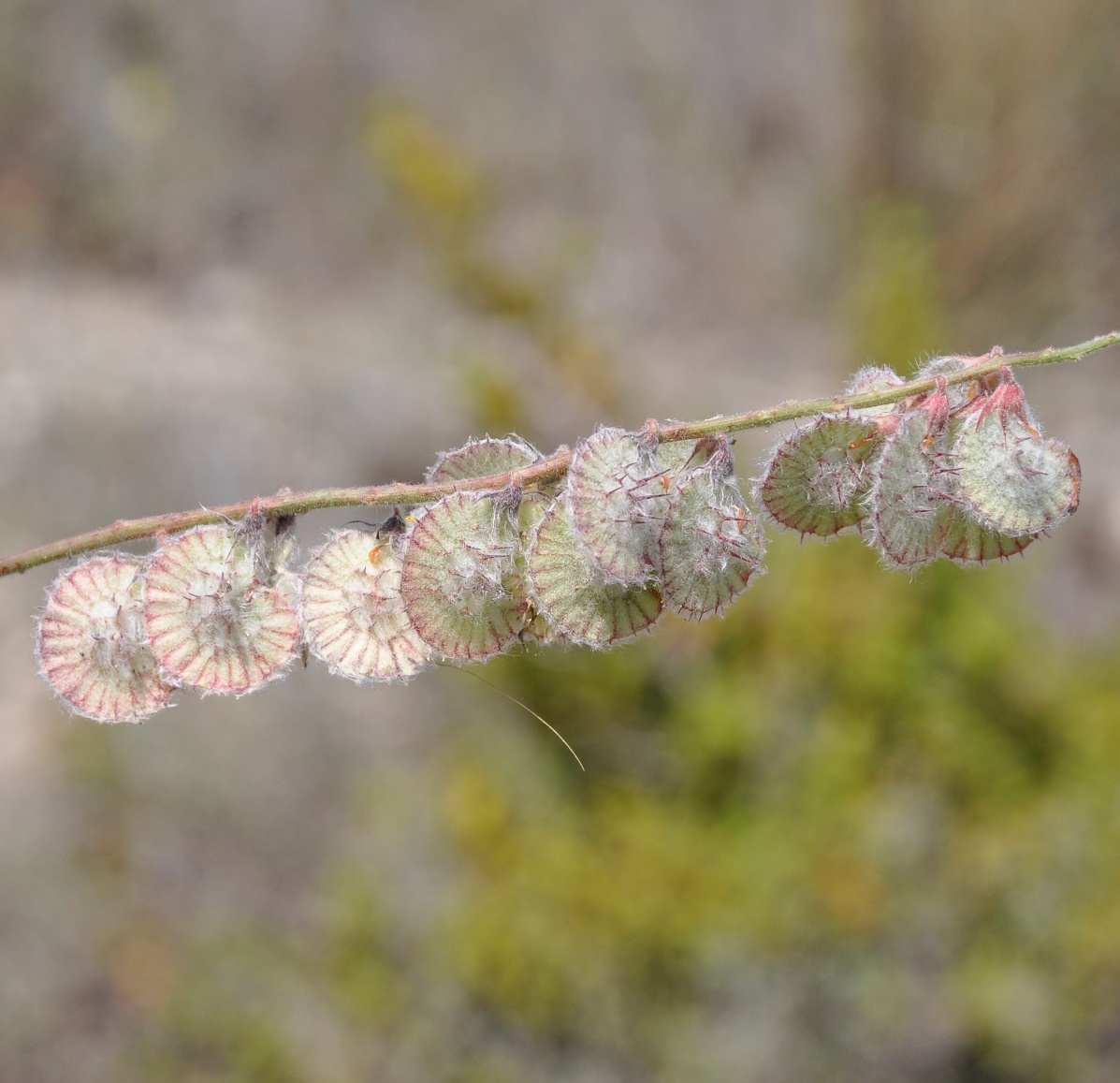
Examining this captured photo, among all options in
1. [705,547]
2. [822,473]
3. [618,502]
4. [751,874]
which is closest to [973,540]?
[822,473]

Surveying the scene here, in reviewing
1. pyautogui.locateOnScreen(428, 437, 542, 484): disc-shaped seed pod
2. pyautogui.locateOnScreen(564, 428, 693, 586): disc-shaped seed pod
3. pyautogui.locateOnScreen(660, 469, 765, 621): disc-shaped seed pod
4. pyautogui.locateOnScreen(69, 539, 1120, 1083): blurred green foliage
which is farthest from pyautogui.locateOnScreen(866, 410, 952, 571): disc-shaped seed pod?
pyautogui.locateOnScreen(69, 539, 1120, 1083): blurred green foliage

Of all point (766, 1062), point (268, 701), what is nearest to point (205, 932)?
point (268, 701)

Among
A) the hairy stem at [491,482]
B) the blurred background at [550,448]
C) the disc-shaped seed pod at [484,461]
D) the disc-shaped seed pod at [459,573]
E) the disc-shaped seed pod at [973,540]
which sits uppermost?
the blurred background at [550,448]

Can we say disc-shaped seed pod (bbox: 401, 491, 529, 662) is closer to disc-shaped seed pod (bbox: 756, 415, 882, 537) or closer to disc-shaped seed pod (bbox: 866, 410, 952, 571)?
disc-shaped seed pod (bbox: 756, 415, 882, 537)

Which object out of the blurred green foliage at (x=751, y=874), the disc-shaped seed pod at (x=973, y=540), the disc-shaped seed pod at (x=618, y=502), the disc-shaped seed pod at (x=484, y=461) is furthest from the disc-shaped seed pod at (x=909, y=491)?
the blurred green foliage at (x=751, y=874)

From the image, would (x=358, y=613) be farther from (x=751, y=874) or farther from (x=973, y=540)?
(x=751, y=874)

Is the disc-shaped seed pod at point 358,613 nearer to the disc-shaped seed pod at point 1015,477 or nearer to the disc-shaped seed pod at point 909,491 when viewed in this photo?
the disc-shaped seed pod at point 909,491

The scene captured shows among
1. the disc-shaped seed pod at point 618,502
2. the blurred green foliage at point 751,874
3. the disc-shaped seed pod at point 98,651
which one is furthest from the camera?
the blurred green foliage at point 751,874
